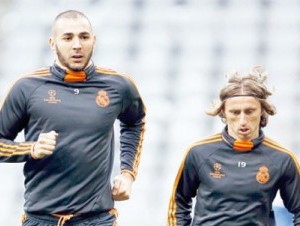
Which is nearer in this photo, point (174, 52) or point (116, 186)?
point (116, 186)

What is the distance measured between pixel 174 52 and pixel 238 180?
372 cm

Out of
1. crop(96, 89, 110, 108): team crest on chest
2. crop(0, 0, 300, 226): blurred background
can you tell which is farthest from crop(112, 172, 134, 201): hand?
crop(0, 0, 300, 226): blurred background

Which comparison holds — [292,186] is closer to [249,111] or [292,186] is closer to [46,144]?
[249,111]

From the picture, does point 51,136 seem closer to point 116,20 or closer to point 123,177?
point 123,177

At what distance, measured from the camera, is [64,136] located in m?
3.06

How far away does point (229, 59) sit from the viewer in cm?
655

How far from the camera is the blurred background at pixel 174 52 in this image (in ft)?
19.5

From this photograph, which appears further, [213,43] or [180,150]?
[213,43]

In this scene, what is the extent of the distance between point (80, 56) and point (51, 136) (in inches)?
13.3

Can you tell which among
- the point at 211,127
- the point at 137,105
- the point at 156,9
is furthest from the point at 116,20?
the point at 137,105

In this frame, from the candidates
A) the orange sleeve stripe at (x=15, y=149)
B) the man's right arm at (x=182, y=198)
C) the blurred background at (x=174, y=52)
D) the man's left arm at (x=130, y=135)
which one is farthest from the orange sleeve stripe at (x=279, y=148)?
the blurred background at (x=174, y=52)

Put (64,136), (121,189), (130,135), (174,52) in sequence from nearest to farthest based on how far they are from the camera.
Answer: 1. (64,136)
2. (121,189)
3. (130,135)
4. (174,52)

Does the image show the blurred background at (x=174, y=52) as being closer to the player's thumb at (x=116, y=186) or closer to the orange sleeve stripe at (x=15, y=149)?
the player's thumb at (x=116, y=186)

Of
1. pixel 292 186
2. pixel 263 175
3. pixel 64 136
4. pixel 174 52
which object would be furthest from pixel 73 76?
pixel 174 52
